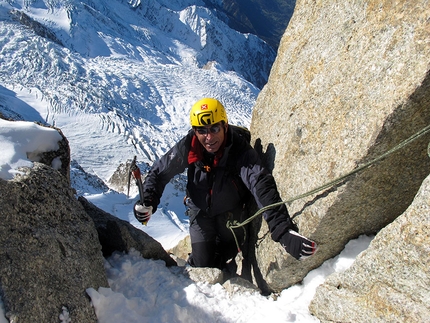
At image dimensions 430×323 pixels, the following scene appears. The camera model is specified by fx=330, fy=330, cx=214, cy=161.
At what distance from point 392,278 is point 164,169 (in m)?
2.72

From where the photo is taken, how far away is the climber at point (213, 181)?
11.4 ft

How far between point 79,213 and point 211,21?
141238 mm

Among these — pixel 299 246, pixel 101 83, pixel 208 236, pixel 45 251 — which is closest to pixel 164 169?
pixel 208 236

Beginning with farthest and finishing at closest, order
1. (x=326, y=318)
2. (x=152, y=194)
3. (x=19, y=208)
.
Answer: (x=152, y=194) < (x=326, y=318) < (x=19, y=208)

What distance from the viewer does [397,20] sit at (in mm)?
2395

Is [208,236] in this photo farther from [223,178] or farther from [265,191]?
[265,191]

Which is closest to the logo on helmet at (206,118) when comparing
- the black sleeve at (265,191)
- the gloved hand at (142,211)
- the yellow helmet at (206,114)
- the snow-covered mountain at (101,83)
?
the yellow helmet at (206,114)

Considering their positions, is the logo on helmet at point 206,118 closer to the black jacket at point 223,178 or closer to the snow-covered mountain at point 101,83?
the black jacket at point 223,178

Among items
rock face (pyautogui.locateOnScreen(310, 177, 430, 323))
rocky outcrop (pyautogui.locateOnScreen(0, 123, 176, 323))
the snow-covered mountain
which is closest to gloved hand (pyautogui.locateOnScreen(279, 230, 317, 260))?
rock face (pyautogui.locateOnScreen(310, 177, 430, 323))

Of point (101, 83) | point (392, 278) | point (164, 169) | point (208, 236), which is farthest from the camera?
point (101, 83)

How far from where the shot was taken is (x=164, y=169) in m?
4.17

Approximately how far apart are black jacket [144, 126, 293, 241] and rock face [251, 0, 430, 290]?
0.20m

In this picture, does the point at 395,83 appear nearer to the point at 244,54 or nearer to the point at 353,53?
the point at 353,53

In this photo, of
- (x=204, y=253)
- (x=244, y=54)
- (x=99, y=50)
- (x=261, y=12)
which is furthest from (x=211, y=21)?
(x=204, y=253)
